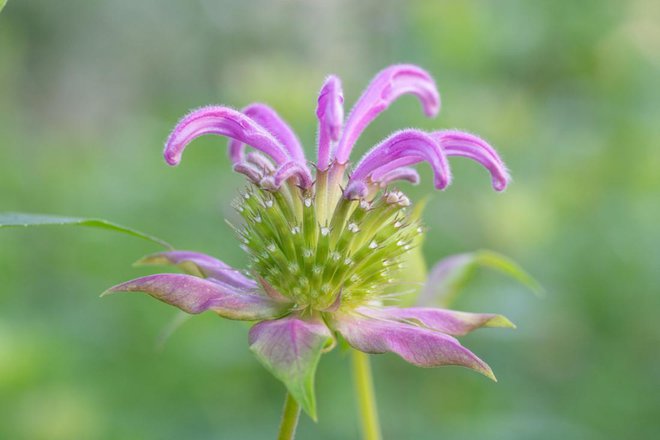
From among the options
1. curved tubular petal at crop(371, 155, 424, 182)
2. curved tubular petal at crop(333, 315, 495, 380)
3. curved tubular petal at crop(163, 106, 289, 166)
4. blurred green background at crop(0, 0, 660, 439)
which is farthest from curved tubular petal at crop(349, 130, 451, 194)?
blurred green background at crop(0, 0, 660, 439)

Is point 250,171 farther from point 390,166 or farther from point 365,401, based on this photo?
point 365,401

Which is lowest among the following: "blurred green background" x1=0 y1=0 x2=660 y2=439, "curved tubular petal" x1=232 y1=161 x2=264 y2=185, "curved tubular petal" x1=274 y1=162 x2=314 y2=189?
"curved tubular petal" x1=274 y1=162 x2=314 y2=189

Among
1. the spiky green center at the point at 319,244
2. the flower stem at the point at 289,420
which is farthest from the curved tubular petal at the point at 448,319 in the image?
the flower stem at the point at 289,420

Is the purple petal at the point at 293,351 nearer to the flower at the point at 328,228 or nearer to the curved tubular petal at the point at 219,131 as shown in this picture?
the flower at the point at 328,228

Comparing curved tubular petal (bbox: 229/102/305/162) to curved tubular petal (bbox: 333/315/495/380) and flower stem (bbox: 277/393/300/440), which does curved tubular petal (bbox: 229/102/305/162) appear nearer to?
curved tubular petal (bbox: 333/315/495/380)

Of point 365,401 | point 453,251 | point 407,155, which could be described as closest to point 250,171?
point 407,155

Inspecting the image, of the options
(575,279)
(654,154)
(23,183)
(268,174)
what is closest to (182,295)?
(268,174)
